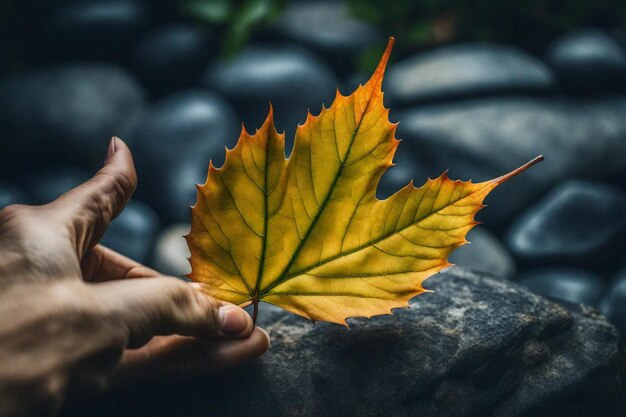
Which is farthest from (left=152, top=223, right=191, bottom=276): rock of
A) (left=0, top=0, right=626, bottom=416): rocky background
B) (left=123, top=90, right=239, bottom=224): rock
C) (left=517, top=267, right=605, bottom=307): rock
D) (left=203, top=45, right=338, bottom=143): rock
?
(left=517, top=267, right=605, bottom=307): rock

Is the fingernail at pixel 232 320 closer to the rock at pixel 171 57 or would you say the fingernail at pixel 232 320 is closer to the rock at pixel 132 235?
the rock at pixel 132 235

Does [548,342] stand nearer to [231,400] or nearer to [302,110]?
[231,400]

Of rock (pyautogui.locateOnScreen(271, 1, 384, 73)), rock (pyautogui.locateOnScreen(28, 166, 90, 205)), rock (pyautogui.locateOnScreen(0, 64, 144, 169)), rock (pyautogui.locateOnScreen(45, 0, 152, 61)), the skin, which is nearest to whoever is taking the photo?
the skin

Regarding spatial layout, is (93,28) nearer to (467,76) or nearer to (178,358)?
(467,76)

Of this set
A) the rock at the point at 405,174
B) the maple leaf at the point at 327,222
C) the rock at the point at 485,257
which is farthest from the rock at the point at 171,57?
the maple leaf at the point at 327,222

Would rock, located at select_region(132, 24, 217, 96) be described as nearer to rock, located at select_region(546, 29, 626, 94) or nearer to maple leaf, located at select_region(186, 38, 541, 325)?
rock, located at select_region(546, 29, 626, 94)

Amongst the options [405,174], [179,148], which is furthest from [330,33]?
[179,148]
